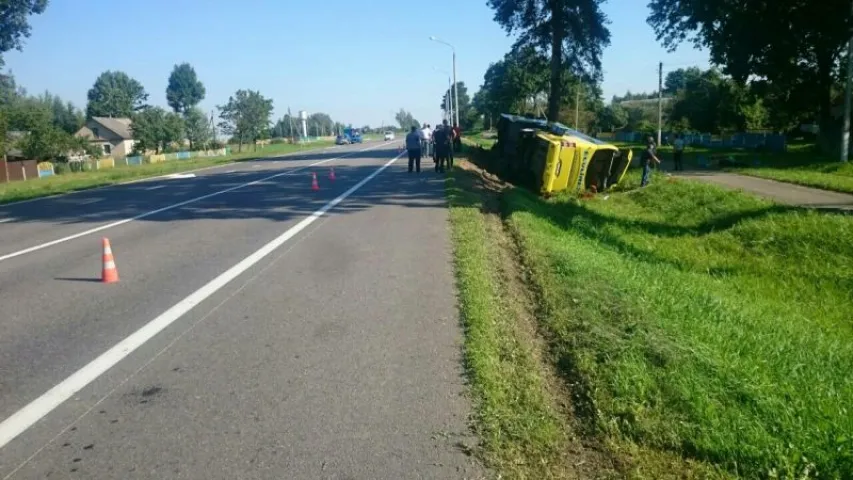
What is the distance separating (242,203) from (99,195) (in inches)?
300

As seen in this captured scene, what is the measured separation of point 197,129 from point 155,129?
27.1 feet

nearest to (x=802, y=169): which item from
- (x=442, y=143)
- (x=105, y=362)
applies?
(x=442, y=143)

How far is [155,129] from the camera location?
6912 cm

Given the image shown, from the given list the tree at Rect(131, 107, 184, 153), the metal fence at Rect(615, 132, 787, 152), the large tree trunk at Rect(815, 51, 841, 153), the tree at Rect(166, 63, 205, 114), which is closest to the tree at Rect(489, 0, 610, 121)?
the metal fence at Rect(615, 132, 787, 152)

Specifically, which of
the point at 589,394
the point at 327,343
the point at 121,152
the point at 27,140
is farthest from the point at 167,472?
the point at 121,152

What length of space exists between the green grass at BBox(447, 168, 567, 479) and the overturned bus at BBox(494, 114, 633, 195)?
377 inches

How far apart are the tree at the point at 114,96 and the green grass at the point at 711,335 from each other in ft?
399

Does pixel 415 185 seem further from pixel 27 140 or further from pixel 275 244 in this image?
pixel 27 140

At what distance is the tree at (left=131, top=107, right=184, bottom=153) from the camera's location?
68.6m

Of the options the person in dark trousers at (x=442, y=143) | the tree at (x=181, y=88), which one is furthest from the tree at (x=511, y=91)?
the tree at (x=181, y=88)

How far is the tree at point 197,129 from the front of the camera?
76188 mm

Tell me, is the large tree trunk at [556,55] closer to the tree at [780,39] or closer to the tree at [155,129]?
the tree at [780,39]

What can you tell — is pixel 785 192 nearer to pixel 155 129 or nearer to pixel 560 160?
pixel 560 160

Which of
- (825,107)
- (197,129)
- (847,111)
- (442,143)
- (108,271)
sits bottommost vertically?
(108,271)
